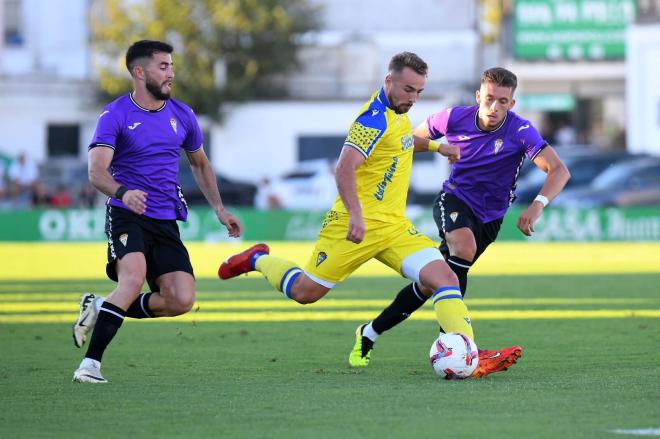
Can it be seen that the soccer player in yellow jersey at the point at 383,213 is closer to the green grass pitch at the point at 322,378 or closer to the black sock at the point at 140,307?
the green grass pitch at the point at 322,378

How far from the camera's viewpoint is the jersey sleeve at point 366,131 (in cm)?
897

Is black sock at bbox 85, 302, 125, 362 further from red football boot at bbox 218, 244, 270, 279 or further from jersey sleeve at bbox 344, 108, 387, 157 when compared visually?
jersey sleeve at bbox 344, 108, 387, 157

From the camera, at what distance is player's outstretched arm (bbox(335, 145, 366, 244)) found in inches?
344

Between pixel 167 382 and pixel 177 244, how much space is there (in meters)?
0.96

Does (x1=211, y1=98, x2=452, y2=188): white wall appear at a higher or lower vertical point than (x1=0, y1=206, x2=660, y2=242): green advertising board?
higher

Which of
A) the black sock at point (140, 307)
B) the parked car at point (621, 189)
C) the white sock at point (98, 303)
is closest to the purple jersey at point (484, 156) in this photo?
the black sock at point (140, 307)

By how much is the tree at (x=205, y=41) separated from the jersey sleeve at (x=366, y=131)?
38144 millimetres

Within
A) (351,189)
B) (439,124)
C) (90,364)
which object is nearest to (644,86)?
(439,124)

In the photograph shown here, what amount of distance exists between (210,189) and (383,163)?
1.30 meters

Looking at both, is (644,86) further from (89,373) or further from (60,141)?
(89,373)

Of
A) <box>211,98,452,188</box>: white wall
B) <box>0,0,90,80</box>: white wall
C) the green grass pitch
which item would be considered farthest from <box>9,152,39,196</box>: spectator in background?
the green grass pitch

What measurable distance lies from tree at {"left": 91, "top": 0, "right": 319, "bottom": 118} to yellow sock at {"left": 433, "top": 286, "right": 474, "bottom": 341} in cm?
3834

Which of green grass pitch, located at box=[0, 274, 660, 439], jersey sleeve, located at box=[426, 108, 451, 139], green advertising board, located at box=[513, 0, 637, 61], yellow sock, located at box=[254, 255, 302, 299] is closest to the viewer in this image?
green grass pitch, located at box=[0, 274, 660, 439]

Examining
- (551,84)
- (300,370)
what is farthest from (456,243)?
(551,84)
